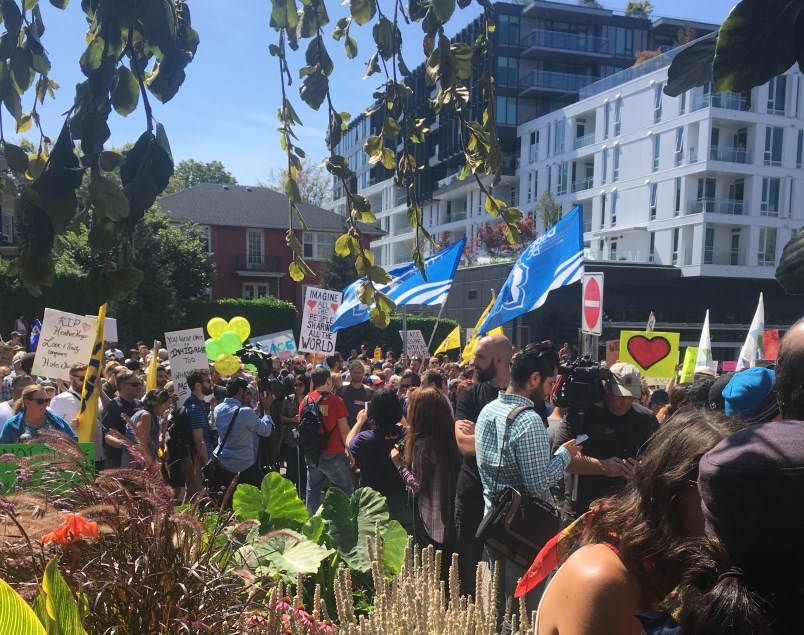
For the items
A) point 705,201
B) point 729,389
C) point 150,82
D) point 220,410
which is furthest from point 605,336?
point 150,82

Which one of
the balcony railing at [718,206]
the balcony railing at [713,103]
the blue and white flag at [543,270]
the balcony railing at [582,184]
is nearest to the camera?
the blue and white flag at [543,270]

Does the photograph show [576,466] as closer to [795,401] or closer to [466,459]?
[466,459]

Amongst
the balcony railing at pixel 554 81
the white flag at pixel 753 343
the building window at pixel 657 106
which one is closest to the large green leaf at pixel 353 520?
the white flag at pixel 753 343

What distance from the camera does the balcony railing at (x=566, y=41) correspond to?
1938 inches

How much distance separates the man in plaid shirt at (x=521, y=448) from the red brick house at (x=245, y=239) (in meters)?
38.5

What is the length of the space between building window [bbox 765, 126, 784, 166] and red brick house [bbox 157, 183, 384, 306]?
72.1ft

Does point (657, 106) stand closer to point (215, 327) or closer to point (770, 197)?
point (770, 197)

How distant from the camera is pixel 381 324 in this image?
227cm

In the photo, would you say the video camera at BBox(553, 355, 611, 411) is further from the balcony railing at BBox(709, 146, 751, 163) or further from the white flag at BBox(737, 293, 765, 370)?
the balcony railing at BBox(709, 146, 751, 163)

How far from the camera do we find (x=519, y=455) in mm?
3928

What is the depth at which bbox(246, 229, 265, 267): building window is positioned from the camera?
43969 millimetres

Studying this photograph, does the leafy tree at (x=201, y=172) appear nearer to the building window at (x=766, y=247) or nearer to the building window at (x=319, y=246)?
the building window at (x=319, y=246)

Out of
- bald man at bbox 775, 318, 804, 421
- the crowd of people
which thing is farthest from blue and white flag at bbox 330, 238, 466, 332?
bald man at bbox 775, 318, 804, 421

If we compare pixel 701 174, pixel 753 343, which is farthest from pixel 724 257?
pixel 753 343
